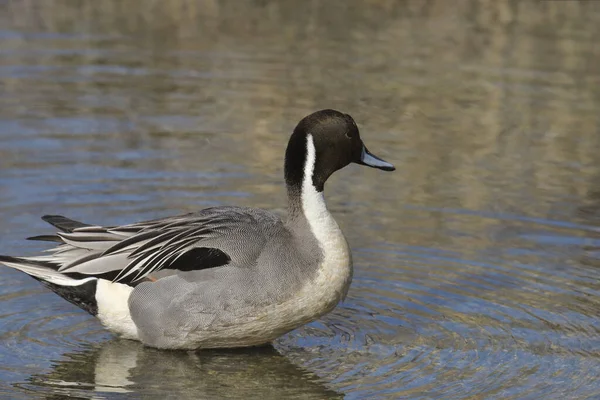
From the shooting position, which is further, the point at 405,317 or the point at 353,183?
the point at 353,183

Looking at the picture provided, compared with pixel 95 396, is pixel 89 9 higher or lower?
higher

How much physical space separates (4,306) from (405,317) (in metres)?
2.23

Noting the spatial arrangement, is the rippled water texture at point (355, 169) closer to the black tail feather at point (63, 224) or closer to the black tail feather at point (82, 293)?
A: the black tail feather at point (82, 293)

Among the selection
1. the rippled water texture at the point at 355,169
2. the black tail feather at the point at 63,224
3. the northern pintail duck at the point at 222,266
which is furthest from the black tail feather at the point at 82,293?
the black tail feather at the point at 63,224

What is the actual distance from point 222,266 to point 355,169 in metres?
3.44

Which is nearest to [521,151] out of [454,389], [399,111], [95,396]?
[399,111]

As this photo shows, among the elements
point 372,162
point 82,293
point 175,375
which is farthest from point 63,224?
point 372,162

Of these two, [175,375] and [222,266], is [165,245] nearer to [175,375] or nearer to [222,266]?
[222,266]

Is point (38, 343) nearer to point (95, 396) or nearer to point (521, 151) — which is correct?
point (95, 396)

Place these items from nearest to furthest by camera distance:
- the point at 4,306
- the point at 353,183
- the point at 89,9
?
the point at 4,306 → the point at 353,183 → the point at 89,9

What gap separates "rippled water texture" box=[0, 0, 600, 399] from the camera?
6.55 meters

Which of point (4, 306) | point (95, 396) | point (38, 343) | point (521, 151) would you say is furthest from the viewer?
point (521, 151)

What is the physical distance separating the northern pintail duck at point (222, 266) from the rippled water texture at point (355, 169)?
21 centimetres

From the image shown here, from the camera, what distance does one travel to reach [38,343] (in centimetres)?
670
